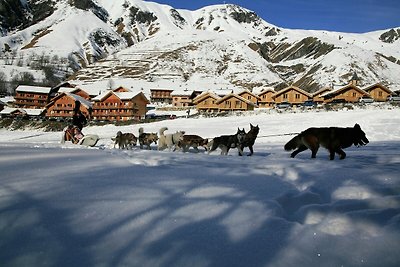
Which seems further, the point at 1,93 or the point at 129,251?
the point at 1,93

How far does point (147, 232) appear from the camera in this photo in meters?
2.57

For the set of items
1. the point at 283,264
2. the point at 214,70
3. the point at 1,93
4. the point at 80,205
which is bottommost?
the point at 283,264

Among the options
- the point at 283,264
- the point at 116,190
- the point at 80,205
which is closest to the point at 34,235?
the point at 80,205

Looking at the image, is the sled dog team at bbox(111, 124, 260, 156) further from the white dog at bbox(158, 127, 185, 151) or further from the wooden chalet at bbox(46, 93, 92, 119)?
the wooden chalet at bbox(46, 93, 92, 119)

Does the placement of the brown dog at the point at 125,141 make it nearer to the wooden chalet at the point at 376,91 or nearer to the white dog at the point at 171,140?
the white dog at the point at 171,140

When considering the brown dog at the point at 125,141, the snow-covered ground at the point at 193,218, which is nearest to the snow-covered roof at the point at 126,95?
the brown dog at the point at 125,141

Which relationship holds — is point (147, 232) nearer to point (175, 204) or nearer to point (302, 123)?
point (175, 204)

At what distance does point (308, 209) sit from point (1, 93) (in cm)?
13534

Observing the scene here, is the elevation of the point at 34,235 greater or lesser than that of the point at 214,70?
lesser

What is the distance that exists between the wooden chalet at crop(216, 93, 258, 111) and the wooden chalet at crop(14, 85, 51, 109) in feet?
167

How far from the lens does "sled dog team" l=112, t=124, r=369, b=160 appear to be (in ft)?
23.2

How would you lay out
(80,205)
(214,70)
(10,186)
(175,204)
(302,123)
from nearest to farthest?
(80,205)
(175,204)
(10,186)
(302,123)
(214,70)

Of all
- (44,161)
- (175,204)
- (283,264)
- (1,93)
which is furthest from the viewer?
(1,93)

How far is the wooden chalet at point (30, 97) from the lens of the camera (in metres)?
82.6
